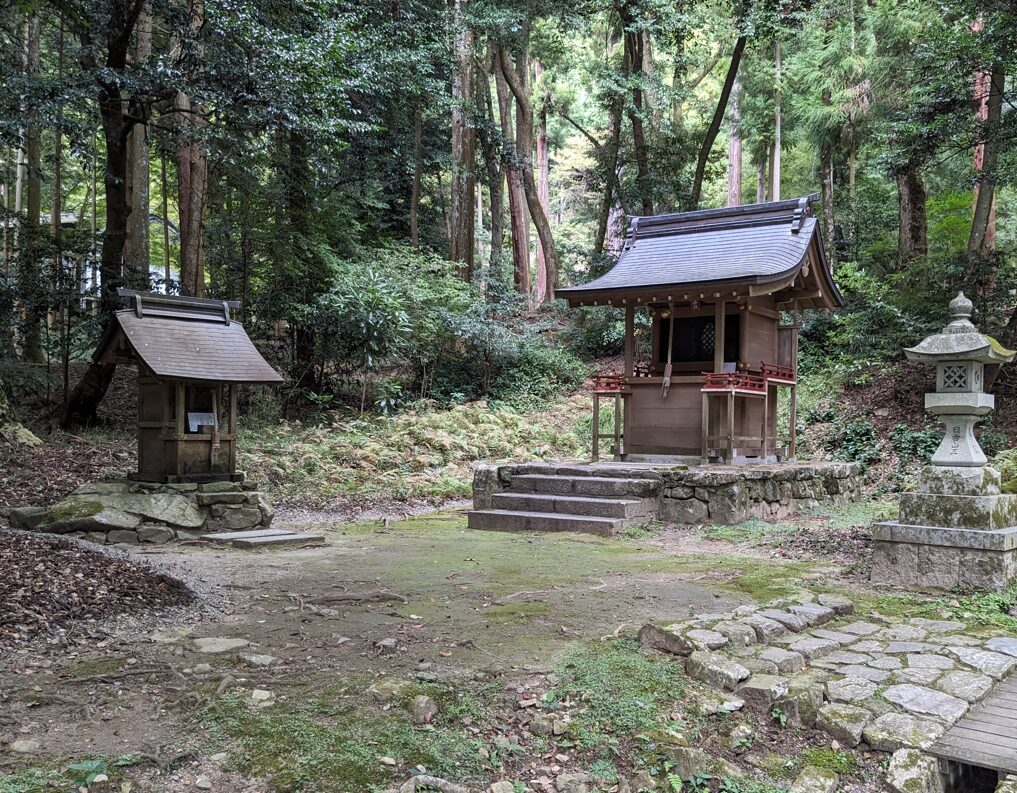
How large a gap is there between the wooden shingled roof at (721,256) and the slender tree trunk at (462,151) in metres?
7.36

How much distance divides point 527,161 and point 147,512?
54.5ft

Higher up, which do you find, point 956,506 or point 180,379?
point 180,379

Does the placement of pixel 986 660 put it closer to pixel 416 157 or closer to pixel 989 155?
pixel 989 155

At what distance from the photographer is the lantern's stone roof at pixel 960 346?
235 inches

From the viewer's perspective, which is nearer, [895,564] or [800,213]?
[895,564]

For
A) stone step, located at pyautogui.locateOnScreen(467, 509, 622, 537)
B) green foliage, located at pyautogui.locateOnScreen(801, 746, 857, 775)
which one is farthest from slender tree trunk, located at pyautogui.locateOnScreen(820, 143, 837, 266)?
green foliage, located at pyautogui.locateOnScreen(801, 746, 857, 775)

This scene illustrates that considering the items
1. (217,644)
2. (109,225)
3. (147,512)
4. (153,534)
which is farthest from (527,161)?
(217,644)

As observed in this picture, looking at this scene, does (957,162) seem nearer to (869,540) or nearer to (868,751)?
(869,540)

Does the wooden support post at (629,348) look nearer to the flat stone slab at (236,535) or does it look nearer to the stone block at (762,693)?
the flat stone slab at (236,535)

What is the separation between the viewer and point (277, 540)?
789 cm

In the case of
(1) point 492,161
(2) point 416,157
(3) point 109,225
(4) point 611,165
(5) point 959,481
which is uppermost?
(1) point 492,161

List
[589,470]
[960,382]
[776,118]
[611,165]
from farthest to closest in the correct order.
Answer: [776,118] < [611,165] < [589,470] < [960,382]

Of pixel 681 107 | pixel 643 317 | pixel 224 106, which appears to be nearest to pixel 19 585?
pixel 224 106

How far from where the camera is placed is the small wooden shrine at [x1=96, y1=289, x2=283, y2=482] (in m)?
8.17
